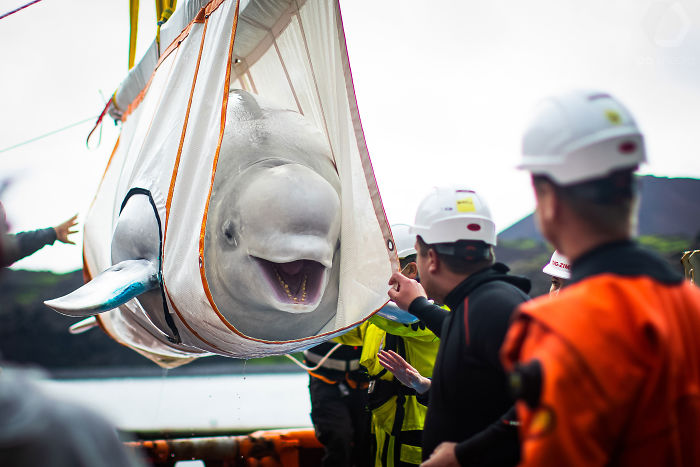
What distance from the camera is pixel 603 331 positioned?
1046mm

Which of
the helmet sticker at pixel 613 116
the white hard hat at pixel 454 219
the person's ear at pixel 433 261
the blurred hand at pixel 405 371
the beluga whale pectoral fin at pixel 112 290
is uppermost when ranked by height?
the helmet sticker at pixel 613 116

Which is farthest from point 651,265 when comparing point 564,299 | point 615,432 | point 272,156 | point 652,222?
point 652,222

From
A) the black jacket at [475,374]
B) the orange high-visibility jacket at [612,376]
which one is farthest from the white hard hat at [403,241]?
the orange high-visibility jacket at [612,376]

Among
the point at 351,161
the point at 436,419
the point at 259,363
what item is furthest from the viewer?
the point at 259,363

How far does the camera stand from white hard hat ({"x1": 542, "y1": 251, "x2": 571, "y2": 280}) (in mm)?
3410

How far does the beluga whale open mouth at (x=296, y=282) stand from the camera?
2965 mm

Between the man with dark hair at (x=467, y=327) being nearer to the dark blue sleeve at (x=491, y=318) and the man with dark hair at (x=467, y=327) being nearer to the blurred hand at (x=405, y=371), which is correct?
the dark blue sleeve at (x=491, y=318)

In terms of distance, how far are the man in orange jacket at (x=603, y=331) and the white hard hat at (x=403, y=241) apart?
2.56 meters

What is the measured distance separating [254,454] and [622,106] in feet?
12.1

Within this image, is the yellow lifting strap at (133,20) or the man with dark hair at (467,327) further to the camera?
the yellow lifting strap at (133,20)

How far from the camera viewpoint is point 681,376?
3.55 feet

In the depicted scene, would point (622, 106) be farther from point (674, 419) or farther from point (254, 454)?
point (254, 454)

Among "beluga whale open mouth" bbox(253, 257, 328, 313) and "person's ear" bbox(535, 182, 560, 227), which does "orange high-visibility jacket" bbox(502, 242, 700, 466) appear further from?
"beluga whale open mouth" bbox(253, 257, 328, 313)

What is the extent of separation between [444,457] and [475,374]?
0.25 meters
